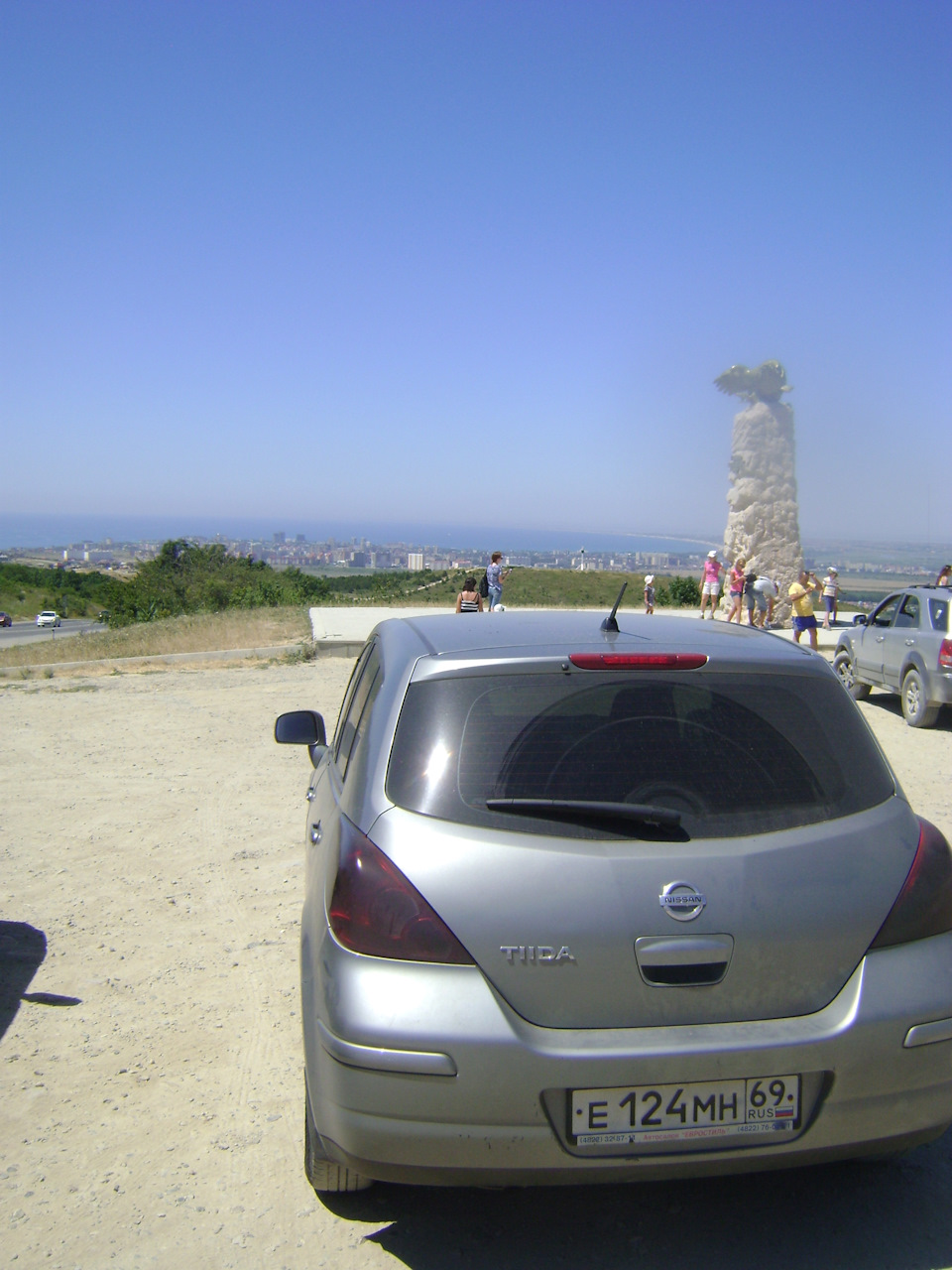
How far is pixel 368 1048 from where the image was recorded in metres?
2.35

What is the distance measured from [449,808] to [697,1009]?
755mm

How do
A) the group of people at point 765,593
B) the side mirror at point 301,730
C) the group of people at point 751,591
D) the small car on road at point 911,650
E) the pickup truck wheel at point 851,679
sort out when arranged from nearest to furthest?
the side mirror at point 301,730
the small car on road at point 911,650
the pickup truck wheel at point 851,679
the group of people at point 751,591
the group of people at point 765,593

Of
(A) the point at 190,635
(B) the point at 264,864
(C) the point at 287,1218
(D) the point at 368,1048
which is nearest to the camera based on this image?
(D) the point at 368,1048

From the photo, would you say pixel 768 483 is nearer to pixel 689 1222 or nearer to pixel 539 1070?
pixel 689 1222

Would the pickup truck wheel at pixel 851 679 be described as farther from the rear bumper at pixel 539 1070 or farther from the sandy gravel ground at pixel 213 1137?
the rear bumper at pixel 539 1070

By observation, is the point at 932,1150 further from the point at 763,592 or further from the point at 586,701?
the point at 763,592

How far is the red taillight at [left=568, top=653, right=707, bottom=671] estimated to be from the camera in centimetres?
273

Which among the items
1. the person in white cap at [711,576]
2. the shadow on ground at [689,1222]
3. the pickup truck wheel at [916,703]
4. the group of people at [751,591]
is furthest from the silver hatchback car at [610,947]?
the person in white cap at [711,576]

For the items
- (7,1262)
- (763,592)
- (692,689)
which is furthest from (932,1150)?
(763,592)

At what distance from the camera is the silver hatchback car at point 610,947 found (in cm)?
235

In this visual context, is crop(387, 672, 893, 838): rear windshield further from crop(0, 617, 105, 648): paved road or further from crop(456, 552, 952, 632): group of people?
crop(0, 617, 105, 648): paved road

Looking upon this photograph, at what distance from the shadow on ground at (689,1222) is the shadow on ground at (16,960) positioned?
2102 millimetres

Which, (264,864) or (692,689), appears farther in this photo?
(264,864)

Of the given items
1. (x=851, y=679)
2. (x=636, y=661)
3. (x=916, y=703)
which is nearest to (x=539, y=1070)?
(x=636, y=661)
